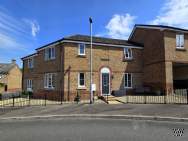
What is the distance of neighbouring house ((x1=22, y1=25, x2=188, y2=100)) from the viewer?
24891mm

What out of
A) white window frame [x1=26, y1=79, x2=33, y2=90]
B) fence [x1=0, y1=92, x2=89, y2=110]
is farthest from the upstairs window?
white window frame [x1=26, y1=79, x2=33, y2=90]

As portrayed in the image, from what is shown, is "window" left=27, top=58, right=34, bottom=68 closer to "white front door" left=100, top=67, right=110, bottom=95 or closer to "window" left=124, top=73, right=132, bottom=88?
"white front door" left=100, top=67, right=110, bottom=95

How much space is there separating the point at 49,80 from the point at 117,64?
8.22 m

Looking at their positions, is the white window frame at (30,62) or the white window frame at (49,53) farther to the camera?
the white window frame at (30,62)

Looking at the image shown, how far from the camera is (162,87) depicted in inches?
988

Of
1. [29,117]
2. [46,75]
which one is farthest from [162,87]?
[29,117]

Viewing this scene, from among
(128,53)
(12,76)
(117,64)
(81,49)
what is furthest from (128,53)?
(12,76)


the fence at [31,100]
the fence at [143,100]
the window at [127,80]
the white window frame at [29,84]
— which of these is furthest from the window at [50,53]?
the window at [127,80]

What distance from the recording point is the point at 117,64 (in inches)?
1078

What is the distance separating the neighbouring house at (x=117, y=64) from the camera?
24.9m

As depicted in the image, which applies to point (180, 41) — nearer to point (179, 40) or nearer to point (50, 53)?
point (179, 40)

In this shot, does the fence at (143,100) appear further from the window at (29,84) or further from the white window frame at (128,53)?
the window at (29,84)

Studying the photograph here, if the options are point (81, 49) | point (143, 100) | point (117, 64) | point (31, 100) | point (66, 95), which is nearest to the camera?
point (143, 100)

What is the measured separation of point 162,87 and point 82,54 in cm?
937
